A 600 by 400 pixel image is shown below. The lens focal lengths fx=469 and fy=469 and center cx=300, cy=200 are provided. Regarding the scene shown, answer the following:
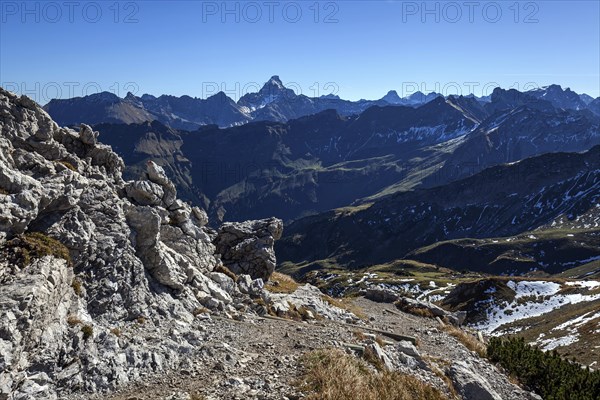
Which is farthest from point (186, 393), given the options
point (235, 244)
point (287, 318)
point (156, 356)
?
point (235, 244)

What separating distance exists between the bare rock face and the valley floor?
1712 cm

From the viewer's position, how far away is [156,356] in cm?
2167

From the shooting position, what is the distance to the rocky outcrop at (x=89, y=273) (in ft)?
64.2

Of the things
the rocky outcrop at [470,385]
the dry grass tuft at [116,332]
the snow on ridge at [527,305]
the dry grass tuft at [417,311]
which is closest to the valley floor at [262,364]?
the rocky outcrop at [470,385]

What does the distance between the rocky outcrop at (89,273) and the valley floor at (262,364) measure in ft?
3.61

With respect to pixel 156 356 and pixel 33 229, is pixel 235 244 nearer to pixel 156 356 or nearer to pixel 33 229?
pixel 33 229

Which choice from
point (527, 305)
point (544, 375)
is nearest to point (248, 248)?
point (544, 375)

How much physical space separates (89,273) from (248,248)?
28501 millimetres

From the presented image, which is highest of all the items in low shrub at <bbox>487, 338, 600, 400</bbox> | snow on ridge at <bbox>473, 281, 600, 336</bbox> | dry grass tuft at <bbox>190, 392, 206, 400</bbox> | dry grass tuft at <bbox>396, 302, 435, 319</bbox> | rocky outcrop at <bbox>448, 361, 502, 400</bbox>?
dry grass tuft at <bbox>190, 392, 206, 400</bbox>

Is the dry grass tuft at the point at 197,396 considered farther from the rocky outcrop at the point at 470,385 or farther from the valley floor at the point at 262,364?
the rocky outcrop at the point at 470,385

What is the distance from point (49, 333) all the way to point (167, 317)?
8.62m

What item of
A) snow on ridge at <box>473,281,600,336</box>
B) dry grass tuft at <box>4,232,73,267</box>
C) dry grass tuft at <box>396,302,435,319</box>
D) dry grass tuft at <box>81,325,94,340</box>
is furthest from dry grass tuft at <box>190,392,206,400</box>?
snow on ridge at <box>473,281,600,336</box>

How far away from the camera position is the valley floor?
19.6 meters

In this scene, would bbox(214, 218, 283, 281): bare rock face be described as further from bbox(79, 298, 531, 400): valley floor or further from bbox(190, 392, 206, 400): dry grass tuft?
bbox(190, 392, 206, 400): dry grass tuft
